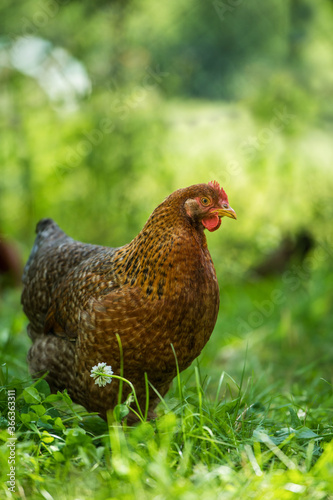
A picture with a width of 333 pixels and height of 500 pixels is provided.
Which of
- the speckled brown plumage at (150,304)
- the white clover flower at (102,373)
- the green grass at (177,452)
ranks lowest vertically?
the green grass at (177,452)

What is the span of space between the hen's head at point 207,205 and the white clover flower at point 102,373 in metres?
0.76

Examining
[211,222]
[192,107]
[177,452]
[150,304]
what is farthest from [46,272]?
[192,107]

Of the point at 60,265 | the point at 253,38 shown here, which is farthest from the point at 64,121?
the point at 60,265

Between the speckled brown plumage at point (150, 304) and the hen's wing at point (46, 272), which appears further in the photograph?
the hen's wing at point (46, 272)

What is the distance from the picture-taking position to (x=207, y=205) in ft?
7.97

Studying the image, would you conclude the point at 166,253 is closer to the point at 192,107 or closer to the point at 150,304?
the point at 150,304

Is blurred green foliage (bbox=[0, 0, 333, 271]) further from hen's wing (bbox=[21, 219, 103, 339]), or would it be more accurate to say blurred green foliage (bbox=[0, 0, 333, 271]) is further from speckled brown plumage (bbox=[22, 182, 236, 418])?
speckled brown plumage (bbox=[22, 182, 236, 418])

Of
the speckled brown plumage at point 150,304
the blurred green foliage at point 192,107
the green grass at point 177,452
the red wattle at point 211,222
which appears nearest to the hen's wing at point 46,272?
the speckled brown plumage at point 150,304

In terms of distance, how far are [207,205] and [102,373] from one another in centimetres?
87

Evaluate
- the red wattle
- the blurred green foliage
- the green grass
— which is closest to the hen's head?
the red wattle

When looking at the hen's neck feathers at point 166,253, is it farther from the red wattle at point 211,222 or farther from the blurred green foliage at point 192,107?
the blurred green foliage at point 192,107

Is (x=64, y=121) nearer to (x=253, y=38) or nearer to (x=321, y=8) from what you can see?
(x=253, y=38)

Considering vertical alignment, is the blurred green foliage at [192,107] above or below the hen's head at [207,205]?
above

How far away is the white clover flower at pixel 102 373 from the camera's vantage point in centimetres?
226
